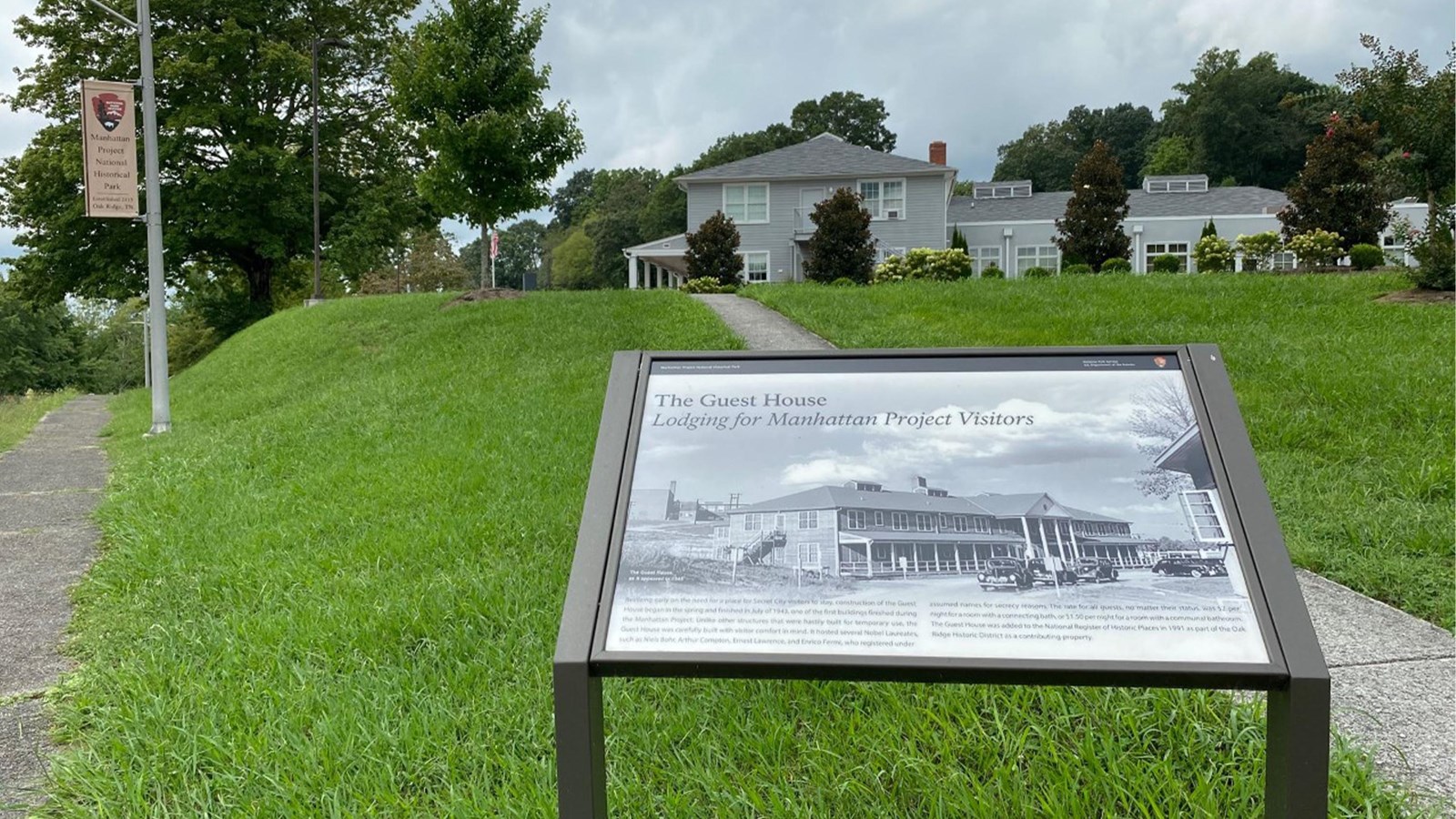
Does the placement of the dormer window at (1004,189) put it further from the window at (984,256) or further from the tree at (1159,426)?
the tree at (1159,426)

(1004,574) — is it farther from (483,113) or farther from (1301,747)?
(483,113)

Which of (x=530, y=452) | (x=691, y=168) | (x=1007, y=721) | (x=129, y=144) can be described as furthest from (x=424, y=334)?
(x=691, y=168)

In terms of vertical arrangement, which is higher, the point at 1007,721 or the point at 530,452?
the point at 530,452

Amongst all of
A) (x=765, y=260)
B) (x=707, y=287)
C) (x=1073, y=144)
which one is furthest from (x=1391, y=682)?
(x=1073, y=144)

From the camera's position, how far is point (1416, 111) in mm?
12250

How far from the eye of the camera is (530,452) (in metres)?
6.93

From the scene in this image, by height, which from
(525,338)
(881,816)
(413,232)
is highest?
(413,232)

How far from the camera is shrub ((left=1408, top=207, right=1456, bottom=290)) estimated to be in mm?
11172

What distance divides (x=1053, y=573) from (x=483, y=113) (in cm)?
1644

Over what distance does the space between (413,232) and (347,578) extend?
34.5m

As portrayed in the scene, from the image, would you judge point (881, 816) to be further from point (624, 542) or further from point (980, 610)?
point (624, 542)

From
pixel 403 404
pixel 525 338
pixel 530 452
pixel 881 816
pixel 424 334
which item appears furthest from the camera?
pixel 424 334

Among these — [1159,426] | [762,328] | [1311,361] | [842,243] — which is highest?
[842,243]

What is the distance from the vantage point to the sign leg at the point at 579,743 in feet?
6.65
